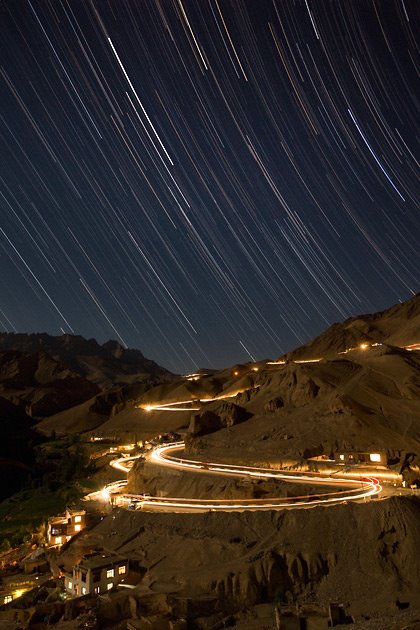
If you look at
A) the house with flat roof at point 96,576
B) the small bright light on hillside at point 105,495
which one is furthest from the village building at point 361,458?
the small bright light on hillside at point 105,495

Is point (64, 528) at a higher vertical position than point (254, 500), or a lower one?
higher

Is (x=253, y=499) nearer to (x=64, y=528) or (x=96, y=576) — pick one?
(x=96, y=576)

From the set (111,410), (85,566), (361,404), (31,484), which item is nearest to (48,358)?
(111,410)

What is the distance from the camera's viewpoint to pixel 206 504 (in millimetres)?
30266

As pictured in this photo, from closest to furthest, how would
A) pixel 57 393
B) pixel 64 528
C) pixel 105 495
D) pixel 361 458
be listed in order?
pixel 64 528 < pixel 361 458 < pixel 105 495 < pixel 57 393

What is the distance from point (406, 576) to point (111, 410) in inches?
3200

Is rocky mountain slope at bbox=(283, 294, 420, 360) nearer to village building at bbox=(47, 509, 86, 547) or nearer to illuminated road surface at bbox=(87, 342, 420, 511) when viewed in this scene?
illuminated road surface at bbox=(87, 342, 420, 511)

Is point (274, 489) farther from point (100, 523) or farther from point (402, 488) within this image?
point (100, 523)

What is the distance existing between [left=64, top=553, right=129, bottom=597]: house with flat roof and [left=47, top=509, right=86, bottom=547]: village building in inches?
327

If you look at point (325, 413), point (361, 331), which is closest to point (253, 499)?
point (325, 413)

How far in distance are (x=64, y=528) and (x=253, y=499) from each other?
12.8m

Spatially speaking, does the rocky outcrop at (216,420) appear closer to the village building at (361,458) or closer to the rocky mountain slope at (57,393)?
the village building at (361,458)

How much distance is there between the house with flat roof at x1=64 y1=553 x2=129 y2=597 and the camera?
24094mm

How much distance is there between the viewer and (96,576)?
2438cm
